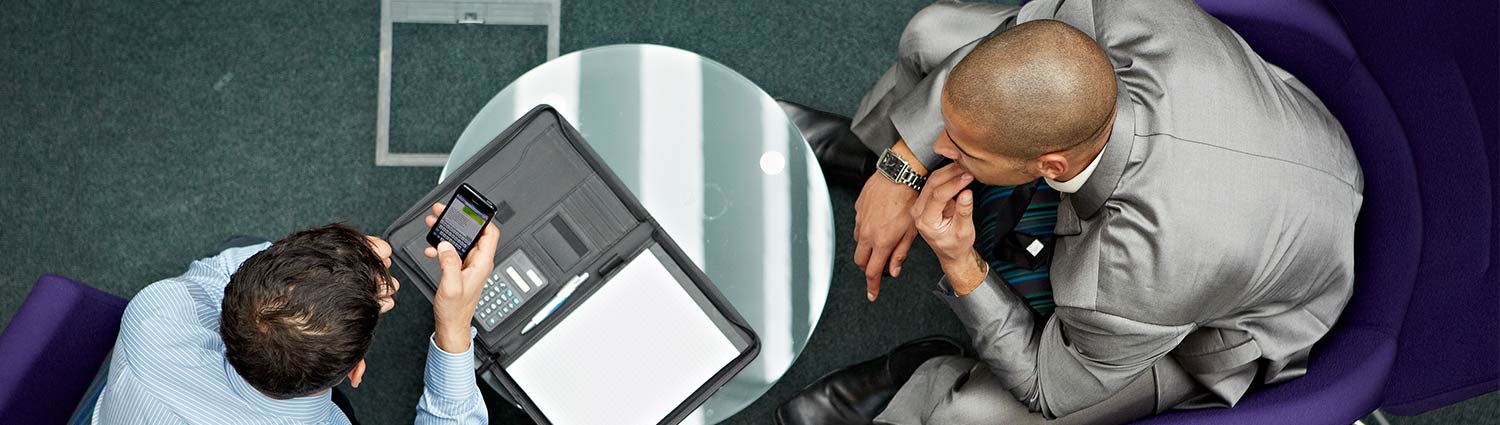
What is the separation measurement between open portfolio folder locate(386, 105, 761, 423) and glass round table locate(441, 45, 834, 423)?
0.15 metres

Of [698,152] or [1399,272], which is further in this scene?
[698,152]

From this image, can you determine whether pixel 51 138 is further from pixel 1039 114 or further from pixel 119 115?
pixel 1039 114

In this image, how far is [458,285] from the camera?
1123 mm

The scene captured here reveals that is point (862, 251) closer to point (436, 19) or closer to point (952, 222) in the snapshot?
point (952, 222)

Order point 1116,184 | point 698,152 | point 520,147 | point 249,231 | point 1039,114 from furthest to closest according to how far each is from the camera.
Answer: point 249,231
point 698,152
point 520,147
point 1116,184
point 1039,114

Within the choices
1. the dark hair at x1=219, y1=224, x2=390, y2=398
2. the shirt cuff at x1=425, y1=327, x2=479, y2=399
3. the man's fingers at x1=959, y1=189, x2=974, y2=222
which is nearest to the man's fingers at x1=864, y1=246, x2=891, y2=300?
the man's fingers at x1=959, y1=189, x2=974, y2=222

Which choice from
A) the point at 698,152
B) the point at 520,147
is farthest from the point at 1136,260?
the point at 520,147

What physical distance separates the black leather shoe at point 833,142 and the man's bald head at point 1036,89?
0.67m

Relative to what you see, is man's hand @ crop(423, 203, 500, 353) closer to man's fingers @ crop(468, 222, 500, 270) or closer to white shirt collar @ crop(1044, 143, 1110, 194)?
man's fingers @ crop(468, 222, 500, 270)

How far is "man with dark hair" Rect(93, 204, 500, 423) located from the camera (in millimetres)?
1006

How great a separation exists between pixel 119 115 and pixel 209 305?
2.89ft

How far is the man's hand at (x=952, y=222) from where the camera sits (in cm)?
118

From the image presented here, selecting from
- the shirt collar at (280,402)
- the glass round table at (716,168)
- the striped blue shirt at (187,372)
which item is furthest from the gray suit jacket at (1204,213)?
the shirt collar at (280,402)

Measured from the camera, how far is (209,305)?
1.15 meters
